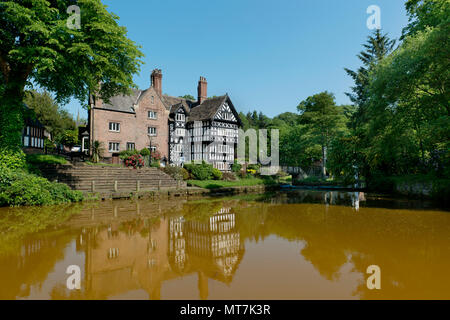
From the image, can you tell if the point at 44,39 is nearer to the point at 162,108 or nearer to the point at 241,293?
the point at 241,293

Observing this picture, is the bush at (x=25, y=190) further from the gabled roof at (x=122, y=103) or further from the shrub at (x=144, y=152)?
the gabled roof at (x=122, y=103)

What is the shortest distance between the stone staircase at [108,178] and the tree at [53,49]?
368cm

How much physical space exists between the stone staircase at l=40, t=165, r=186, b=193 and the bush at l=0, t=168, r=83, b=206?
6.84 feet

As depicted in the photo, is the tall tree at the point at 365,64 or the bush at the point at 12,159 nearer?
the bush at the point at 12,159

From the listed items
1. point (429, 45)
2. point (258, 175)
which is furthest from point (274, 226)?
point (258, 175)

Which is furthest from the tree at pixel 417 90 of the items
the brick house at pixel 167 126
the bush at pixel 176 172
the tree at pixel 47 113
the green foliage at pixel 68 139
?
the tree at pixel 47 113

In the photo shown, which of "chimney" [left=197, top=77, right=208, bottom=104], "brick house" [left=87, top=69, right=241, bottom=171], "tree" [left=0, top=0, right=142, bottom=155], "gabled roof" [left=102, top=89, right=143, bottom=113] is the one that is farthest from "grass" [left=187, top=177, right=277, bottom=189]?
"chimney" [left=197, top=77, right=208, bottom=104]

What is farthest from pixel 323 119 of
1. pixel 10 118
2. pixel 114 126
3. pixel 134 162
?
pixel 10 118

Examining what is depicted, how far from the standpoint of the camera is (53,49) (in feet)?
44.7

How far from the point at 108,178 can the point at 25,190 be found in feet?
22.0

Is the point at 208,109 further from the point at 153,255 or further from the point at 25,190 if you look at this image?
the point at 153,255

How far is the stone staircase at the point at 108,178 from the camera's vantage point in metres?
17.3

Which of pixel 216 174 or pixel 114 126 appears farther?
pixel 114 126
